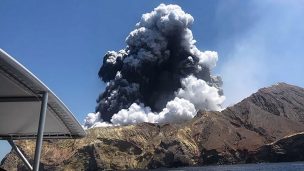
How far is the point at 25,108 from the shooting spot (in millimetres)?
30109

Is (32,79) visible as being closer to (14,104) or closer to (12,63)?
(12,63)

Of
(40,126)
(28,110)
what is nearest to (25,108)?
(28,110)

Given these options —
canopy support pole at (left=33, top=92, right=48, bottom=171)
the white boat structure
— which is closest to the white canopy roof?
the white boat structure

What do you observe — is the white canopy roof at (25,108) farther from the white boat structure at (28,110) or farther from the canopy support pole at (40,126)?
the canopy support pole at (40,126)

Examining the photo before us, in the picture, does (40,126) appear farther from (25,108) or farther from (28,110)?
(28,110)

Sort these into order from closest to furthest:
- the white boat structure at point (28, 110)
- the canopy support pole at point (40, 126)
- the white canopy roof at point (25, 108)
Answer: the white canopy roof at point (25, 108) → the white boat structure at point (28, 110) → the canopy support pole at point (40, 126)

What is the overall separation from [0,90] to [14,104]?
2.78 metres

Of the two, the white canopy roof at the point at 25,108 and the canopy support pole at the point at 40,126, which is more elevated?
the white canopy roof at the point at 25,108

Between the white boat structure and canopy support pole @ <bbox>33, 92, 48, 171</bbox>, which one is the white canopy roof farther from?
canopy support pole @ <bbox>33, 92, 48, 171</bbox>

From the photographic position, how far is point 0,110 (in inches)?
1214

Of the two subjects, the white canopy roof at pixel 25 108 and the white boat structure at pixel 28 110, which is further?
the white boat structure at pixel 28 110

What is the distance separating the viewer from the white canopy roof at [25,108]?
23.4 metres

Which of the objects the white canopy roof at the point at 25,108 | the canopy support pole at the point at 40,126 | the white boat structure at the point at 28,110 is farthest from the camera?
the canopy support pole at the point at 40,126

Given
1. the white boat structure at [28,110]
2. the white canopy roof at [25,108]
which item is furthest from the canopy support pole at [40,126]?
the white canopy roof at [25,108]
